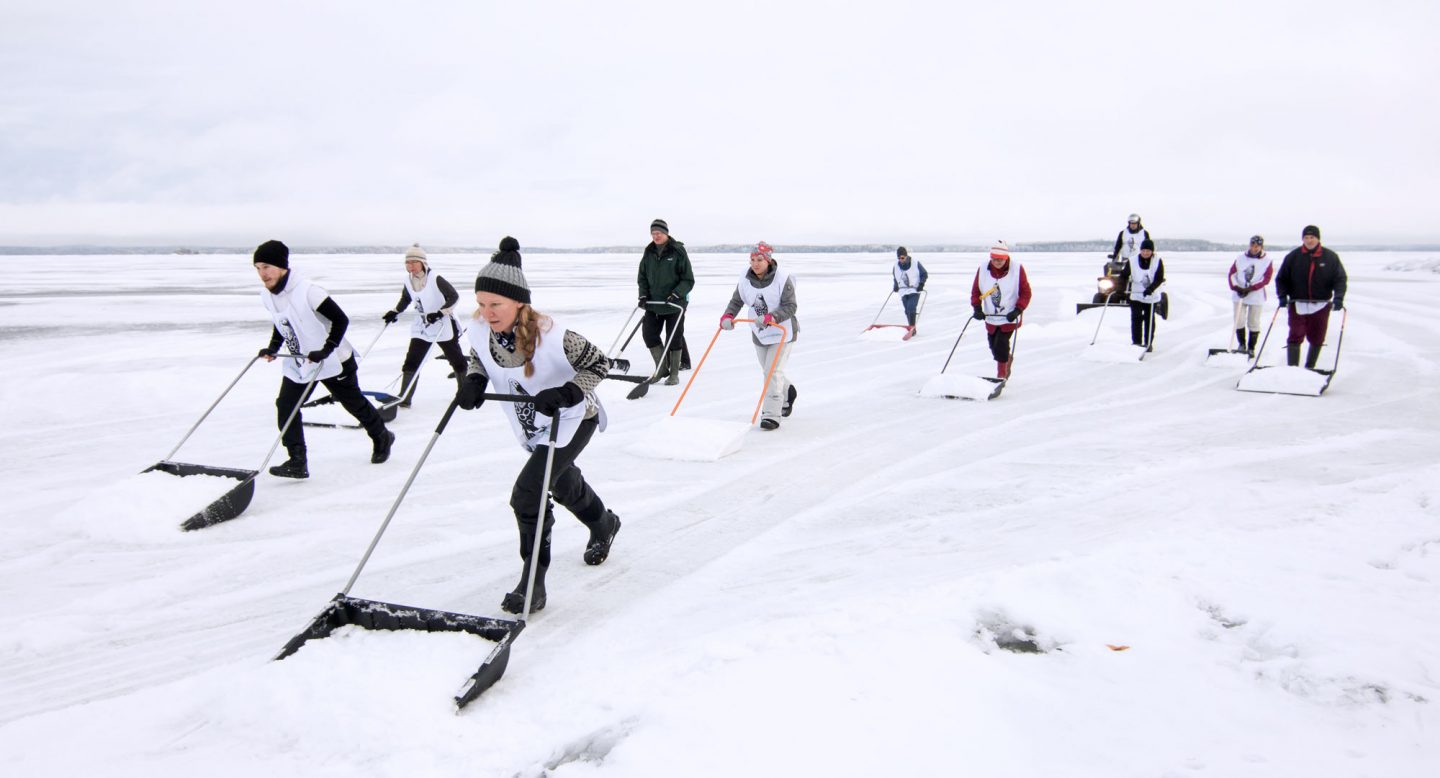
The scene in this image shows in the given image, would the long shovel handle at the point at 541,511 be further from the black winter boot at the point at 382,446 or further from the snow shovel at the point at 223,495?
the black winter boot at the point at 382,446

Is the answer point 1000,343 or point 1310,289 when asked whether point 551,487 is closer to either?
point 1000,343

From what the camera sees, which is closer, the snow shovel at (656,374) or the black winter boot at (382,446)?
the black winter boot at (382,446)

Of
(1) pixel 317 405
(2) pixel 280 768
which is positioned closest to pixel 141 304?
(1) pixel 317 405

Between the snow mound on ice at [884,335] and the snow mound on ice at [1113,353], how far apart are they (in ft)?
11.2

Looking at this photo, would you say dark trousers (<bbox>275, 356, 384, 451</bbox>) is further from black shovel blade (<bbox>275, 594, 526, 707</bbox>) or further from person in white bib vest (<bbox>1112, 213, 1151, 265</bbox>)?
person in white bib vest (<bbox>1112, 213, 1151, 265</bbox>)

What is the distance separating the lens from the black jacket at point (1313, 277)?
29.1 ft

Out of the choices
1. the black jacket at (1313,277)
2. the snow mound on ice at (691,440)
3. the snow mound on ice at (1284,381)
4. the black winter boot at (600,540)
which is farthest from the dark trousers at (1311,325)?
the black winter boot at (600,540)

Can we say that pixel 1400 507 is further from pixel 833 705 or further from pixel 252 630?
pixel 252 630

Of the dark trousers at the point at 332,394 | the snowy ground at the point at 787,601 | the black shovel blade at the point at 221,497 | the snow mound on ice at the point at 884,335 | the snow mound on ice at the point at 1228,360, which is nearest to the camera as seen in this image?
the snowy ground at the point at 787,601

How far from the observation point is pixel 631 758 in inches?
103

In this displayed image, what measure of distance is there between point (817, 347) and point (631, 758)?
1108 centimetres

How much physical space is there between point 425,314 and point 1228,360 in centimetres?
989

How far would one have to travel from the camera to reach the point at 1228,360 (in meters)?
10.8

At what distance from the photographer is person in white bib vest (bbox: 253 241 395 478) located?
17.3 ft
